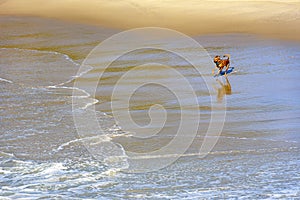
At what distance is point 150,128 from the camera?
26.7 feet

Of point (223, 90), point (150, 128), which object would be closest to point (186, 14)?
point (223, 90)

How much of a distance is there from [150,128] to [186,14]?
11.9m

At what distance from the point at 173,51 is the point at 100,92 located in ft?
11.8

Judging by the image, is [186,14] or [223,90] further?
[186,14]

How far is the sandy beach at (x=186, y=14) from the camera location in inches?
666

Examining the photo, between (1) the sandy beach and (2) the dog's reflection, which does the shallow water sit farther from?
(1) the sandy beach

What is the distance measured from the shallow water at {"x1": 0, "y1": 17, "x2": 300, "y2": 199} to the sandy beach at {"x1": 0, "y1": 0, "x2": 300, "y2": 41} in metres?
2.57

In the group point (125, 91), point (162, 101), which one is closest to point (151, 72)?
point (125, 91)

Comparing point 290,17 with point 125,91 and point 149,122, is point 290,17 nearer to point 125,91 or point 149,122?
point 125,91

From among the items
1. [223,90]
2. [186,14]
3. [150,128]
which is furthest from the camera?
[186,14]

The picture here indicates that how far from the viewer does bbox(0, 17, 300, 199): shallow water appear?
6.06m

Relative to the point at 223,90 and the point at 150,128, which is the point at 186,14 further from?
the point at 150,128

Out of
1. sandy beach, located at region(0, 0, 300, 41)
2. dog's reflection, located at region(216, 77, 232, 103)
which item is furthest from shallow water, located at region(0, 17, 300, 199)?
sandy beach, located at region(0, 0, 300, 41)

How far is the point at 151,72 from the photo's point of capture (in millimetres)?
11812
